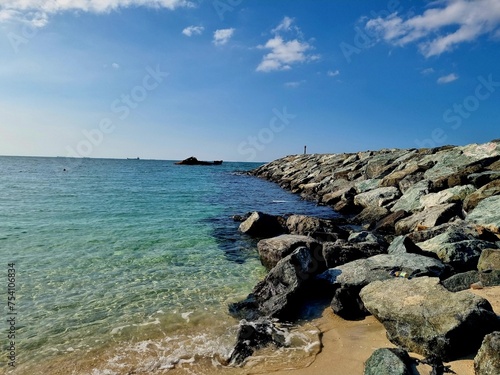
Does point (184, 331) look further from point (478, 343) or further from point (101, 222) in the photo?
point (101, 222)

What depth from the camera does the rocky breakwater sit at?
5.05 m

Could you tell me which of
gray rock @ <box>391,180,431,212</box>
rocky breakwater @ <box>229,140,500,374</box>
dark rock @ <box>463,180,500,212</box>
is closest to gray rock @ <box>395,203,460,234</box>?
rocky breakwater @ <box>229,140,500,374</box>

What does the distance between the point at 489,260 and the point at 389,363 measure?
501cm

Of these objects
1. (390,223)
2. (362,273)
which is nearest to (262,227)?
(390,223)

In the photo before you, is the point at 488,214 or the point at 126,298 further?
the point at 488,214

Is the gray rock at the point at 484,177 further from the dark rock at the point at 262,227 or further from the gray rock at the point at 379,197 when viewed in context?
the dark rock at the point at 262,227

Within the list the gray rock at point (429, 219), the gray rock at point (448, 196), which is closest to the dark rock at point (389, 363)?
the gray rock at point (429, 219)

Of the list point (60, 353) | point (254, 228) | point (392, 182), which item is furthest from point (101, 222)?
point (392, 182)

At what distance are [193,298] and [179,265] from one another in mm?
2641

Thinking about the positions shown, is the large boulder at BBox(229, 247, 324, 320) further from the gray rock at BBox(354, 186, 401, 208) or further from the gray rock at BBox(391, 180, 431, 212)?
the gray rock at BBox(354, 186, 401, 208)

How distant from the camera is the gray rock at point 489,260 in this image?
7.51 meters

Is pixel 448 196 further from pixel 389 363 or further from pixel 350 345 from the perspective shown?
pixel 389 363

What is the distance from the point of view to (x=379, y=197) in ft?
64.0

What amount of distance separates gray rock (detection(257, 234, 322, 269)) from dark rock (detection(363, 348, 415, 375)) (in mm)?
5130
